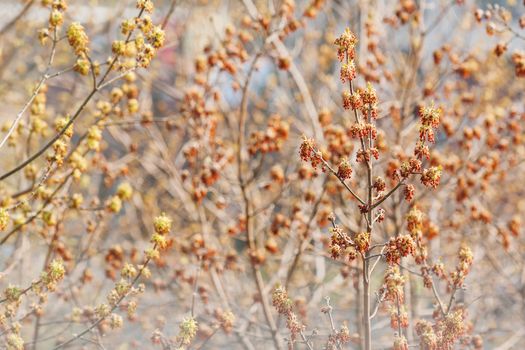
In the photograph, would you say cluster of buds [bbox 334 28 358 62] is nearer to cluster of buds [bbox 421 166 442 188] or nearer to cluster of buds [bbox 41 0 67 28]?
cluster of buds [bbox 421 166 442 188]

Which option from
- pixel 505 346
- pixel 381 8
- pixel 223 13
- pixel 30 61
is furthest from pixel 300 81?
pixel 30 61

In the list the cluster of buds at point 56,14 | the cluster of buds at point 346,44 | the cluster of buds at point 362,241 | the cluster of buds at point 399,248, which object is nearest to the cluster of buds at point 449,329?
the cluster of buds at point 399,248

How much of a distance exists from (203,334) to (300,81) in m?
2.46

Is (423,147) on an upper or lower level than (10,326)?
upper

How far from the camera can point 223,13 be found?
917 cm

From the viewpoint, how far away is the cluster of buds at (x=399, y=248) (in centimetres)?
237

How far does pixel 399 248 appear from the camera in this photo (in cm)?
240

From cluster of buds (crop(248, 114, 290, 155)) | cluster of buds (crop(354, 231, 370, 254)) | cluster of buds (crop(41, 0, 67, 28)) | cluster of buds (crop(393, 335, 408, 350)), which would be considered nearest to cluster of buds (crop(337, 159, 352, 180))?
cluster of buds (crop(354, 231, 370, 254))

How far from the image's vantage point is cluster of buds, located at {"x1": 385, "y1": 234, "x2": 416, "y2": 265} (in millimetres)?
2371

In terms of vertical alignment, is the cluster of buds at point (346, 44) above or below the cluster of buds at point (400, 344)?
above

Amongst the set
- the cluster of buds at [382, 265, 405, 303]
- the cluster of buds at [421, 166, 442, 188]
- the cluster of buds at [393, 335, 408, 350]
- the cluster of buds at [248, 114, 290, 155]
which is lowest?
the cluster of buds at [393, 335, 408, 350]

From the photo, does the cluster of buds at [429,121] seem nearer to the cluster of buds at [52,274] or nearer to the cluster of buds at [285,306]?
the cluster of buds at [285,306]

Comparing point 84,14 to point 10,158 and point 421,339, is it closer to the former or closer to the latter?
point 10,158

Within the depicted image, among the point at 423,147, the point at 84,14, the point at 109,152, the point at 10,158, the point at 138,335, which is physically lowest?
the point at 423,147
